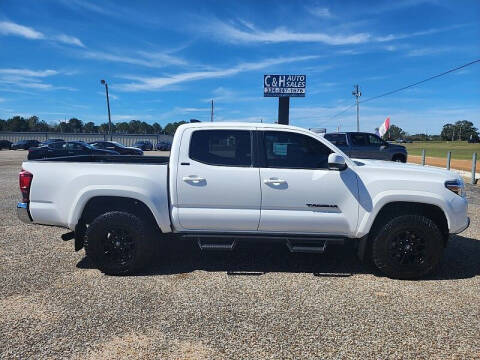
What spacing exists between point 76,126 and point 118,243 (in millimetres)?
146015

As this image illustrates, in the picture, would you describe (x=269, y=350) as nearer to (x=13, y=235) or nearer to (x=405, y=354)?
(x=405, y=354)

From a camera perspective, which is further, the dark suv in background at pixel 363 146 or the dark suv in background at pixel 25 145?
the dark suv in background at pixel 25 145

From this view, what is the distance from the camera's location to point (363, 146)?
14.7 meters

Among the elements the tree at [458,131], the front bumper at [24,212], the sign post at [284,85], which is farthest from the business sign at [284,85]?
the tree at [458,131]

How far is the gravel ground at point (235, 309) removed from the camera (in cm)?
270

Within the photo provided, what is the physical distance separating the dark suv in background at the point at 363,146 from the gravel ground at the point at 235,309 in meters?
10.0

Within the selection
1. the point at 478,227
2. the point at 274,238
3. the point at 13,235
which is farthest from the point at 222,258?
the point at 478,227

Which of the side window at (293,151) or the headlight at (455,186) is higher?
the side window at (293,151)

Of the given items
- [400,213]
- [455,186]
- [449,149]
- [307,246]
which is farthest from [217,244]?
[449,149]

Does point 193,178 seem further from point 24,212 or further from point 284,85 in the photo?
point 284,85

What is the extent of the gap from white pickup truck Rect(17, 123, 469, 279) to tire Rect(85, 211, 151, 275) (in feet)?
0.04

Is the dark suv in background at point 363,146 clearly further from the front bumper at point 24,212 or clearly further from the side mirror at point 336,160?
the front bumper at point 24,212

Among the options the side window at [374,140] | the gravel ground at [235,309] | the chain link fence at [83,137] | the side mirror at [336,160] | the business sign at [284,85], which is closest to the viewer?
the gravel ground at [235,309]

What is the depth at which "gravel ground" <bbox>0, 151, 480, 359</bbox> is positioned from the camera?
2701mm
